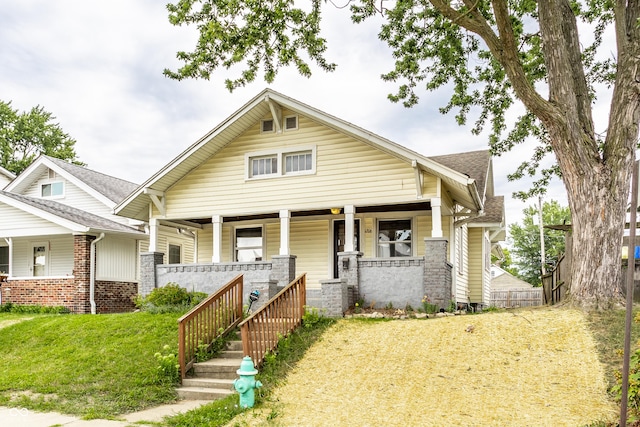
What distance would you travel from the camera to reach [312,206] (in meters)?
14.0

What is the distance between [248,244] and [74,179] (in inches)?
355

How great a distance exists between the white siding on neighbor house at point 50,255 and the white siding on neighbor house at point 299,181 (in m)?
6.37

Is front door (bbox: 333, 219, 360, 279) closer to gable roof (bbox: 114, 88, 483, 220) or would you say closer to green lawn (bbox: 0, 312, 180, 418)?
gable roof (bbox: 114, 88, 483, 220)

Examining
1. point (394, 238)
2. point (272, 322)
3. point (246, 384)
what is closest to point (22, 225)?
point (394, 238)

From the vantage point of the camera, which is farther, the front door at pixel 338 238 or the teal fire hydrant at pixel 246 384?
the front door at pixel 338 238

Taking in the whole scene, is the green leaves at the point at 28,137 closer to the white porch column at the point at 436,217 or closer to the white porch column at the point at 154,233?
the white porch column at the point at 154,233

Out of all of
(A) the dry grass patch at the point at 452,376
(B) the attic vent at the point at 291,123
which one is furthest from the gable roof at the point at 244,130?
(A) the dry grass patch at the point at 452,376

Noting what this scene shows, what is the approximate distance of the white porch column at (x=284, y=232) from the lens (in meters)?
13.8

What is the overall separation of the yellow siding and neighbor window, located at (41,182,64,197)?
16077 millimetres

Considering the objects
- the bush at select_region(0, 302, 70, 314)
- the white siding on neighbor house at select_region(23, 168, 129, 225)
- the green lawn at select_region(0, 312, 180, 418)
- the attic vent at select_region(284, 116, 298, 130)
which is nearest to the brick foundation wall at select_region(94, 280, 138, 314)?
the bush at select_region(0, 302, 70, 314)

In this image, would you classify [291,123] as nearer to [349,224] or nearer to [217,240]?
[349,224]

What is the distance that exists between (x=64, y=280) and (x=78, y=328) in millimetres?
6227

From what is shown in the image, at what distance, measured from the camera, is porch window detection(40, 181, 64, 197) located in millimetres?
21953

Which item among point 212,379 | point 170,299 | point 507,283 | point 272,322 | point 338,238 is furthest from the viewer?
point 507,283
